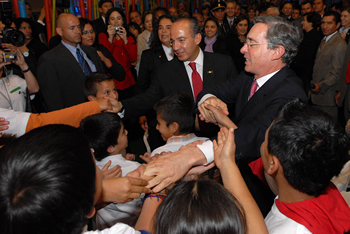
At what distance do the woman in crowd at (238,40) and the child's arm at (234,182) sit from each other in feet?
11.7

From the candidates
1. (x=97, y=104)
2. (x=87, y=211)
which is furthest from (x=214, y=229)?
(x=97, y=104)

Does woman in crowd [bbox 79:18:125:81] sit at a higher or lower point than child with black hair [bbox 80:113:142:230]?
higher

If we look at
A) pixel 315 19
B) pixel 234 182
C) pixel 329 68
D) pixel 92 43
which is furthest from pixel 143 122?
pixel 315 19

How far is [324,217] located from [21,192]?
3.17 feet

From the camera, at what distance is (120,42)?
3977 millimetres

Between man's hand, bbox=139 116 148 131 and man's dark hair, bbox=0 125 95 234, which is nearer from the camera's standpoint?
man's dark hair, bbox=0 125 95 234

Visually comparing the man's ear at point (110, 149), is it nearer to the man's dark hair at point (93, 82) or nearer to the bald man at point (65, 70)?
the man's dark hair at point (93, 82)

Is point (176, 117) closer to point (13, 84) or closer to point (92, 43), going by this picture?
point (13, 84)

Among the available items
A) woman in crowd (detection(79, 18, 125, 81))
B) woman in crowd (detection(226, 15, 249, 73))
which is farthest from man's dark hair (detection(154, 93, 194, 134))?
woman in crowd (detection(226, 15, 249, 73))

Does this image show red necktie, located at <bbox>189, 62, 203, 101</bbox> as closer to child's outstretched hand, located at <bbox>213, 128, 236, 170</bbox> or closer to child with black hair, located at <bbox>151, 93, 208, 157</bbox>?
child with black hair, located at <bbox>151, 93, 208, 157</bbox>

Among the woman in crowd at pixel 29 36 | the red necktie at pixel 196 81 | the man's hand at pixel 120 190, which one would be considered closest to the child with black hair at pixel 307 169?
the man's hand at pixel 120 190

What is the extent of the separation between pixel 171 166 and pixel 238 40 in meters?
3.96

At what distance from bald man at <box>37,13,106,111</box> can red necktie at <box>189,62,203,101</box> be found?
1.16 meters

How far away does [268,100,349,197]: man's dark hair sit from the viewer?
902 mm
